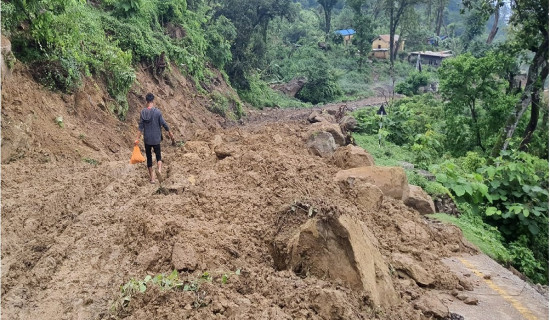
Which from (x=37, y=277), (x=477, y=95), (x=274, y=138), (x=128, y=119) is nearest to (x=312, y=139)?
(x=274, y=138)

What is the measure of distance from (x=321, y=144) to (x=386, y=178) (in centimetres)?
330

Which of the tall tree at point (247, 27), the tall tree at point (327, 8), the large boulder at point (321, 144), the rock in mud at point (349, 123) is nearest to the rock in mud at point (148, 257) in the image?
the large boulder at point (321, 144)

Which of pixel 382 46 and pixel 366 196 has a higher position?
pixel 366 196

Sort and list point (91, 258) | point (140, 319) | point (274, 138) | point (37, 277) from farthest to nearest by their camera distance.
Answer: point (274, 138)
point (91, 258)
point (37, 277)
point (140, 319)

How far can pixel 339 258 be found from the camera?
13.2 feet

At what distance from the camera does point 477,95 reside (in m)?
16.9

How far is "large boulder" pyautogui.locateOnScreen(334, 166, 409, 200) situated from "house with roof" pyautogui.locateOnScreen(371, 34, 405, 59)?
45350 millimetres

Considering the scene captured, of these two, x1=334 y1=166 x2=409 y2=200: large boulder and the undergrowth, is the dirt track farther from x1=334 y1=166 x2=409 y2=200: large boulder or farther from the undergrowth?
x1=334 y1=166 x2=409 y2=200: large boulder

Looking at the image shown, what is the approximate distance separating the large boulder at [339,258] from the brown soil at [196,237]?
0.01 meters

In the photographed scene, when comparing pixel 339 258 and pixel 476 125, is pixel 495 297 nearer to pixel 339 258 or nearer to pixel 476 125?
pixel 339 258

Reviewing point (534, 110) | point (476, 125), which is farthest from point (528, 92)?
point (476, 125)

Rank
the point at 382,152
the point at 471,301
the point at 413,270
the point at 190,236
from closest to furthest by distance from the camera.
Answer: the point at 471,301 → the point at 190,236 → the point at 413,270 → the point at 382,152

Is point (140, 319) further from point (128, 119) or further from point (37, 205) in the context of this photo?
point (128, 119)

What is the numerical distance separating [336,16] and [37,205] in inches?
2378
